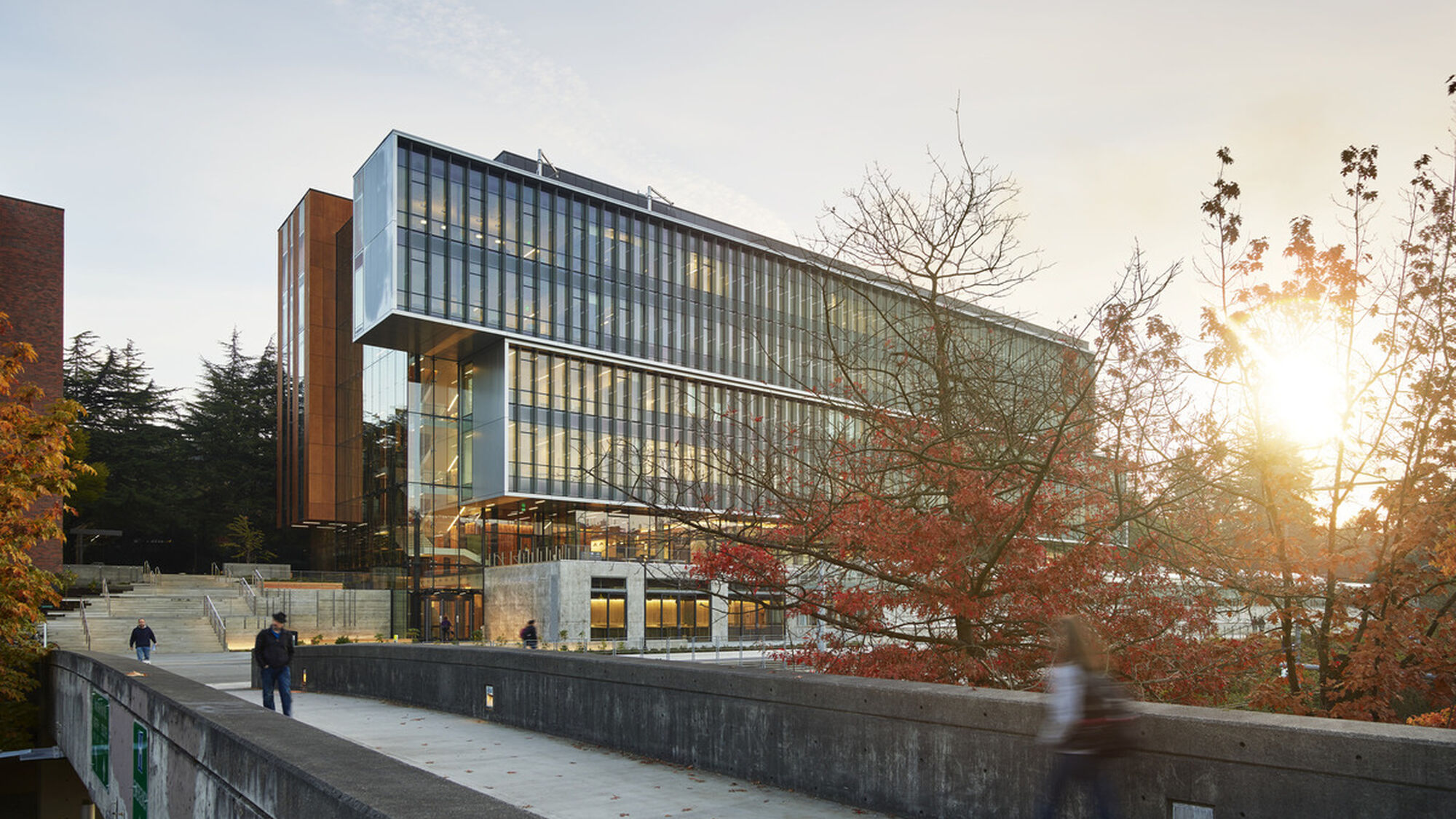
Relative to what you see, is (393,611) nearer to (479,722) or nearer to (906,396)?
(479,722)

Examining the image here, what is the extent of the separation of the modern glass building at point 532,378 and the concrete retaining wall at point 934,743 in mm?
36761

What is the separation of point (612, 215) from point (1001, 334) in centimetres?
5056

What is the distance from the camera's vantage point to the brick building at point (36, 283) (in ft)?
146

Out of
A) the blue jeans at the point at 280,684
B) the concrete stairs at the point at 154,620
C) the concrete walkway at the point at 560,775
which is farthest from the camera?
the concrete stairs at the point at 154,620

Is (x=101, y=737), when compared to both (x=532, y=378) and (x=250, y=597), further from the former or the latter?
(x=250, y=597)

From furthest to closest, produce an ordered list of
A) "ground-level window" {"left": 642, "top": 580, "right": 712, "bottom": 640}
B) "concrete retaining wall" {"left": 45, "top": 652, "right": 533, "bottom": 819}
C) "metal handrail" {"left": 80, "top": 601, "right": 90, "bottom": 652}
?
"ground-level window" {"left": 642, "top": 580, "right": 712, "bottom": 640} < "metal handrail" {"left": 80, "top": 601, "right": 90, "bottom": 652} < "concrete retaining wall" {"left": 45, "top": 652, "right": 533, "bottom": 819}

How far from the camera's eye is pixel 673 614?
55969 millimetres

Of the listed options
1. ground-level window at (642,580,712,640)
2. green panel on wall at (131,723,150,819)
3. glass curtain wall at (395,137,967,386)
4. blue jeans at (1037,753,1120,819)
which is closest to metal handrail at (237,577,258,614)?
glass curtain wall at (395,137,967,386)

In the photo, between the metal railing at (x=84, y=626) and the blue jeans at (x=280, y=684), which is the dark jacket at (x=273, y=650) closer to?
the blue jeans at (x=280, y=684)

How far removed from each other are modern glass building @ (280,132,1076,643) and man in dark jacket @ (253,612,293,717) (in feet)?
107

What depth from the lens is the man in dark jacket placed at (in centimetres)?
1561

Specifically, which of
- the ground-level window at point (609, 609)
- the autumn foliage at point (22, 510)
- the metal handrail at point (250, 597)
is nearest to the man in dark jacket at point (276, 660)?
the autumn foliage at point (22, 510)

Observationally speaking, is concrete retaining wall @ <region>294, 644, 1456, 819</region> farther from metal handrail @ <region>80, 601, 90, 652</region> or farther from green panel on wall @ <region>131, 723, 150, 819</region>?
metal handrail @ <region>80, 601, 90, 652</region>

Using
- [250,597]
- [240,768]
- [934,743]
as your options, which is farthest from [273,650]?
[250,597]
